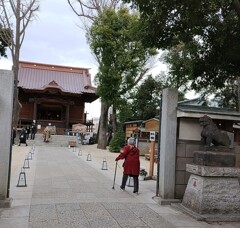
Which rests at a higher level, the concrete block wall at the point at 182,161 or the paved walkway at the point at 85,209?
the concrete block wall at the point at 182,161

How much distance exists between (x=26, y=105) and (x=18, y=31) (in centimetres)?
1138

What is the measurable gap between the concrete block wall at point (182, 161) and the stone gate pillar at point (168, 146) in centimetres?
14

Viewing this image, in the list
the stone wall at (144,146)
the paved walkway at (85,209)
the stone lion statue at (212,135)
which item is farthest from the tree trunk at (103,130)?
the stone lion statue at (212,135)

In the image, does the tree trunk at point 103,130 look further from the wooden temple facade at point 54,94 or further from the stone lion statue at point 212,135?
the stone lion statue at point 212,135

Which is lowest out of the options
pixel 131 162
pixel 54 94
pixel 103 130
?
pixel 131 162

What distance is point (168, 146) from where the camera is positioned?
8.69 meters

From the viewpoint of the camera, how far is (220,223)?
6840 mm

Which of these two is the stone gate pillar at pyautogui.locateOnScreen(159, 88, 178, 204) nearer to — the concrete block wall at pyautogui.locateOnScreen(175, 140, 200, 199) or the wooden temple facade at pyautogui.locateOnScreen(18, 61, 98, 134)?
the concrete block wall at pyautogui.locateOnScreen(175, 140, 200, 199)

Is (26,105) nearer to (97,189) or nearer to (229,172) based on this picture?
(97,189)

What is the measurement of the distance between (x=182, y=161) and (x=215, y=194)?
66.8 inches

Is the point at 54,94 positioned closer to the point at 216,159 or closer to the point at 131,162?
the point at 131,162

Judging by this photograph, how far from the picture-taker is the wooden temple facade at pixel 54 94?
1654 inches

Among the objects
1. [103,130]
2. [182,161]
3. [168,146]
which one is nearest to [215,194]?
[182,161]

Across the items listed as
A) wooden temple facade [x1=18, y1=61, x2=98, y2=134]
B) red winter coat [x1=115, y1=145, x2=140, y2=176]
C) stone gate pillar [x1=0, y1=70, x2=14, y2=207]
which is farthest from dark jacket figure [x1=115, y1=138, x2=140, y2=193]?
wooden temple facade [x1=18, y1=61, x2=98, y2=134]
